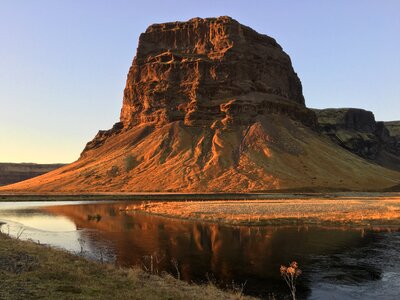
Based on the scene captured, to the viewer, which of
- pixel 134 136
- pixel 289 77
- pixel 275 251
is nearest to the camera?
pixel 275 251

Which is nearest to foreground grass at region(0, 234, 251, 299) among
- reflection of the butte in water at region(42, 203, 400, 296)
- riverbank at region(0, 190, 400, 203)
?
reflection of the butte in water at region(42, 203, 400, 296)

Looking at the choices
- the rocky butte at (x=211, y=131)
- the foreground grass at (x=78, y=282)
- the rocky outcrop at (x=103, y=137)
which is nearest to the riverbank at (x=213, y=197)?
the rocky butte at (x=211, y=131)

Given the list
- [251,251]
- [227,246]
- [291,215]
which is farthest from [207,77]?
[251,251]

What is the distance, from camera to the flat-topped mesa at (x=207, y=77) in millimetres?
144750

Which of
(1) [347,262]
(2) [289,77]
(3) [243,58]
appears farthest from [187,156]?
(1) [347,262]

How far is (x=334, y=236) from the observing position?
3475 centimetres

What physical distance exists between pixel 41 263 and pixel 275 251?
50.9 feet

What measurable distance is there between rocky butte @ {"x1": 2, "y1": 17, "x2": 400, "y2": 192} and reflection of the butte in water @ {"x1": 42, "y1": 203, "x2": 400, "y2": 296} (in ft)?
216

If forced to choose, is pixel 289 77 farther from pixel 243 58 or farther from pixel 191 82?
pixel 191 82

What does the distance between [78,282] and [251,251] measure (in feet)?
50.1

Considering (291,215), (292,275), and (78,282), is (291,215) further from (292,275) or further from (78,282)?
(78,282)

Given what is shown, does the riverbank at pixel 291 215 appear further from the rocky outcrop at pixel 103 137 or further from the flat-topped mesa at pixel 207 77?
the rocky outcrop at pixel 103 137

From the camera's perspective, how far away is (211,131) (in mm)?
137750

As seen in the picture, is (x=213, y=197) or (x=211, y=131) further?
(x=211, y=131)
